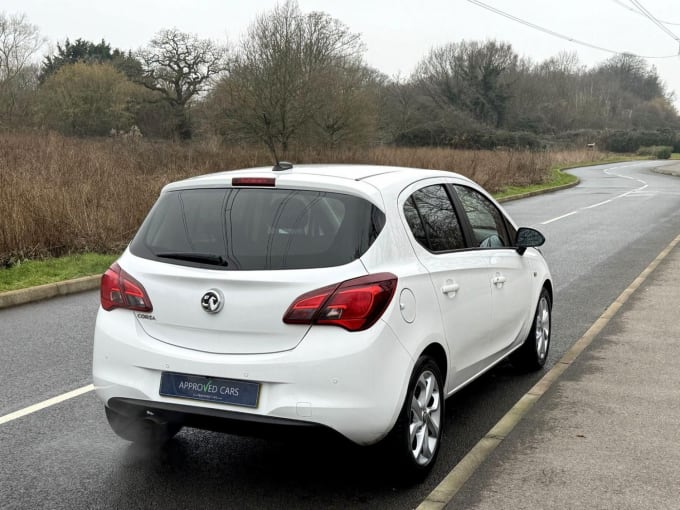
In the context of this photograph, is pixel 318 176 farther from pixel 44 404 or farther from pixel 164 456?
pixel 44 404

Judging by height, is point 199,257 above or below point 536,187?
above

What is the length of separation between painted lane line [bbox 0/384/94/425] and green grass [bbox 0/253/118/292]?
458 centimetres

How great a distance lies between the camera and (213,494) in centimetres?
386

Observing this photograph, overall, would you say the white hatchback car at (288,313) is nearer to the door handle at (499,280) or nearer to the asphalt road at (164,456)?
the asphalt road at (164,456)

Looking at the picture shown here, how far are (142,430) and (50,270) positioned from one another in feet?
23.4

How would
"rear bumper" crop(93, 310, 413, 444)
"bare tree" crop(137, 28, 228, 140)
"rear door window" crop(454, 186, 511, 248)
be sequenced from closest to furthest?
"rear bumper" crop(93, 310, 413, 444) < "rear door window" crop(454, 186, 511, 248) < "bare tree" crop(137, 28, 228, 140)

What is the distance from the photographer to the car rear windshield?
147 inches

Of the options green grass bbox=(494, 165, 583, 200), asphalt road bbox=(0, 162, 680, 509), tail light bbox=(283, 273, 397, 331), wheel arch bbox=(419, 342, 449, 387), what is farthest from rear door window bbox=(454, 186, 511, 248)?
green grass bbox=(494, 165, 583, 200)

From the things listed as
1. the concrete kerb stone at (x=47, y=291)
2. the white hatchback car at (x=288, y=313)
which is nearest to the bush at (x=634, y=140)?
the concrete kerb stone at (x=47, y=291)

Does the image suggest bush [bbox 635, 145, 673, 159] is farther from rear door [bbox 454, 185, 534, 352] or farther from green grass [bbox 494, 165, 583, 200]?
rear door [bbox 454, 185, 534, 352]

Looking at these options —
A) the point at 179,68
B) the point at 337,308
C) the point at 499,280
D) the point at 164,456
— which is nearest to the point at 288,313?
the point at 337,308

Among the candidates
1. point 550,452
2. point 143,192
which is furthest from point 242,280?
point 143,192

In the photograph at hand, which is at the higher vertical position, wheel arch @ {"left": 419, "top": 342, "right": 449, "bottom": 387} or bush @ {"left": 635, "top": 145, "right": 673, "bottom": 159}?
wheel arch @ {"left": 419, "top": 342, "right": 449, "bottom": 387}

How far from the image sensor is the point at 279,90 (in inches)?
1454
